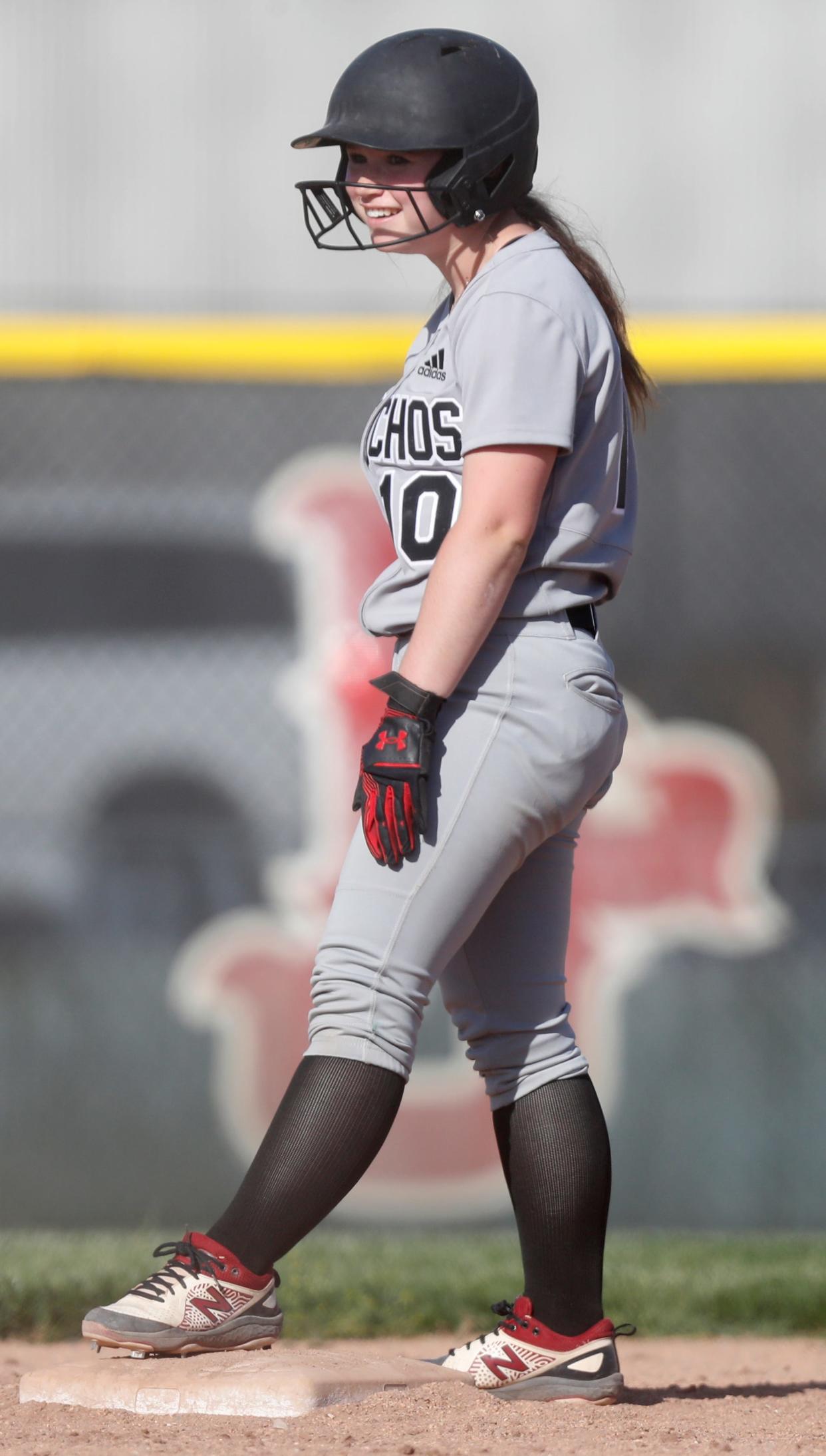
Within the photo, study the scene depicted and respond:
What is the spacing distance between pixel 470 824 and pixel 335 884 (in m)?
2.24

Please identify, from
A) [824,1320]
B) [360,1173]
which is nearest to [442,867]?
[360,1173]

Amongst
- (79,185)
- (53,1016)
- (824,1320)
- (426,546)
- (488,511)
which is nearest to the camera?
(488,511)

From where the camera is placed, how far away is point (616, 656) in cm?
440

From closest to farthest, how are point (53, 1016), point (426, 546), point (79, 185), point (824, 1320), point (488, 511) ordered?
point (488, 511) < point (426, 546) < point (824, 1320) < point (53, 1016) < point (79, 185)

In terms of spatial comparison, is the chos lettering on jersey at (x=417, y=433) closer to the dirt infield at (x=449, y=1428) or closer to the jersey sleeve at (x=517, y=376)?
the jersey sleeve at (x=517, y=376)

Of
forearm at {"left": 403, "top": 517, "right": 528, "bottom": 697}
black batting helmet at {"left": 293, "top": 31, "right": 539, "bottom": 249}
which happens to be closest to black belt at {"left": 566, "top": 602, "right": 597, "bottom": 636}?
forearm at {"left": 403, "top": 517, "right": 528, "bottom": 697}

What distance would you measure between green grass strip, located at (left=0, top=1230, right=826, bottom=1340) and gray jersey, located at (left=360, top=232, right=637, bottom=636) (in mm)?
1717

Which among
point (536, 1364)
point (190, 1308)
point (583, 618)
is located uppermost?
point (583, 618)

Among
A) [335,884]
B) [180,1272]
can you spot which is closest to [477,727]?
[180,1272]

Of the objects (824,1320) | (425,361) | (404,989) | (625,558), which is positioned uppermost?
(425,361)

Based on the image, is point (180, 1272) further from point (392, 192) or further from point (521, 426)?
point (392, 192)

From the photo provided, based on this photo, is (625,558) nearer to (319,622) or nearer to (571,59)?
(319,622)

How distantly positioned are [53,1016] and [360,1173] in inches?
90.5

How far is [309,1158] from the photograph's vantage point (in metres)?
2.09
